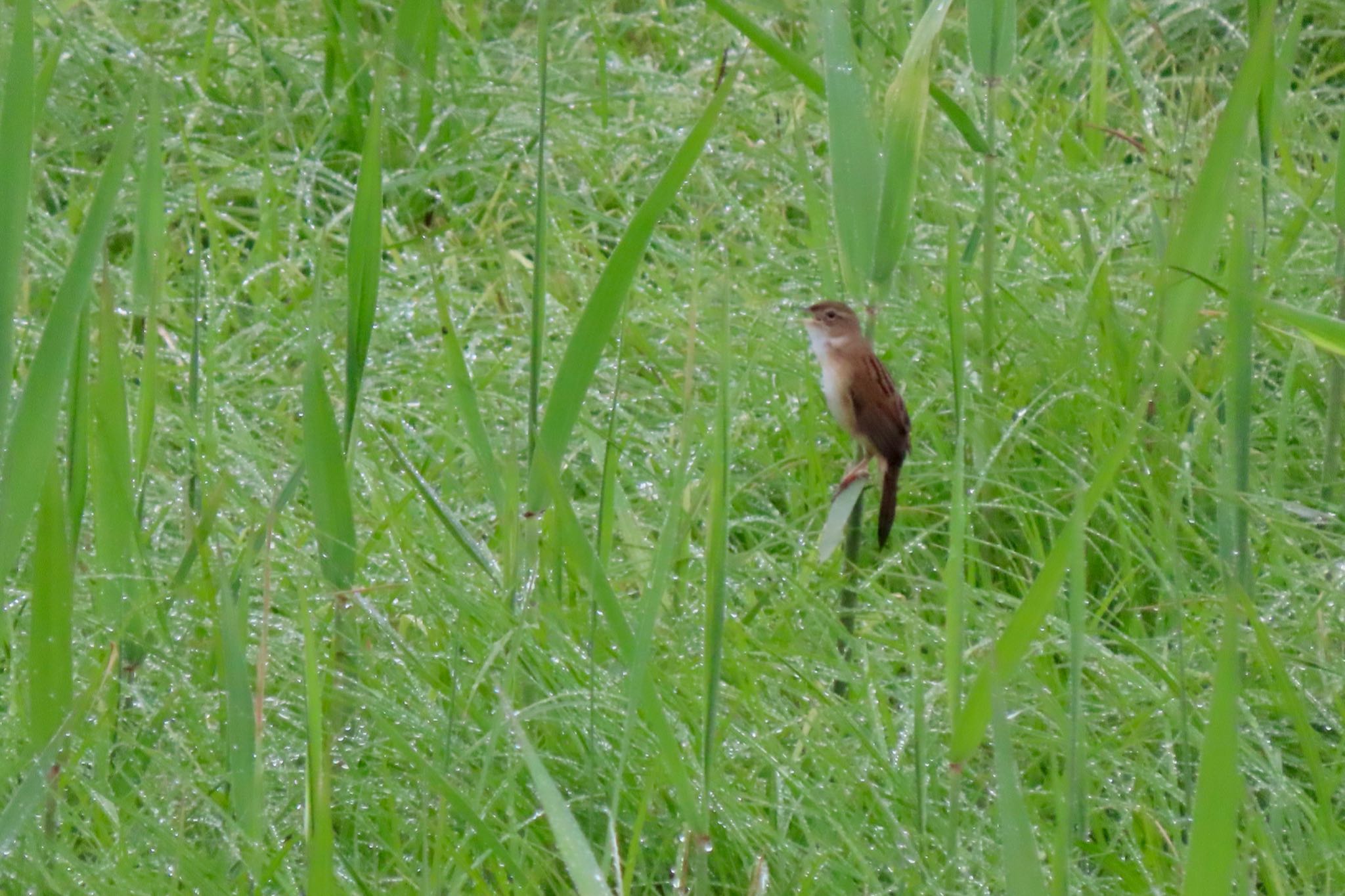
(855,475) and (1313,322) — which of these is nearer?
(1313,322)

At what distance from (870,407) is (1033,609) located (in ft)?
3.55

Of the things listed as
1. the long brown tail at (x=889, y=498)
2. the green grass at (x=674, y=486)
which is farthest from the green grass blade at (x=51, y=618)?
the long brown tail at (x=889, y=498)

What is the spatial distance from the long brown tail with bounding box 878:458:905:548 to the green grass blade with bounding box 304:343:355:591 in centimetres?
96

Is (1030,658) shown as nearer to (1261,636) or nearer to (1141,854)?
(1141,854)

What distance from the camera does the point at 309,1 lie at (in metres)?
4.58

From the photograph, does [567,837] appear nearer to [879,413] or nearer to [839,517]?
[839,517]

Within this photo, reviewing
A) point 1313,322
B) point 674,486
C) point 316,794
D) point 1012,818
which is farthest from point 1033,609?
point 316,794

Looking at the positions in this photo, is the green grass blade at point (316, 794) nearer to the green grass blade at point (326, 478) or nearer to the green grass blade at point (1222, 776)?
the green grass blade at point (326, 478)

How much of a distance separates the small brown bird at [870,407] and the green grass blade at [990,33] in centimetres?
40

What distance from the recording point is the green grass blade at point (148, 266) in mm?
1960

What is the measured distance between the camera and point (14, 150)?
1.53 meters

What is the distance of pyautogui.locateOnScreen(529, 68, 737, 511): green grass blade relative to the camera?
5.15ft

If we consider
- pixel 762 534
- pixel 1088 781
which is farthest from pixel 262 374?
pixel 1088 781

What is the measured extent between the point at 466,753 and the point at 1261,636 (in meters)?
0.84
